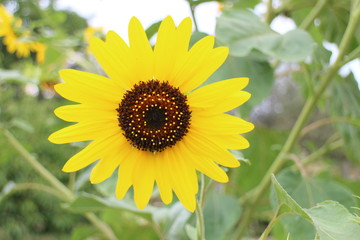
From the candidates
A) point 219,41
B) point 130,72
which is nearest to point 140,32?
point 130,72

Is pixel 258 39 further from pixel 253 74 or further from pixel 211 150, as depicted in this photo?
pixel 211 150

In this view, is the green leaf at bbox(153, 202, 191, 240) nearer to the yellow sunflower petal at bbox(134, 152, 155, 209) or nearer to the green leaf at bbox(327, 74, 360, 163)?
the yellow sunflower petal at bbox(134, 152, 155, 209)


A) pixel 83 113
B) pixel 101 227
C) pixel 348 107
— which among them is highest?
pixel 83 113

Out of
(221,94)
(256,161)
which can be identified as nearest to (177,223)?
(221,94)

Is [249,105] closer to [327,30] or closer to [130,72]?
[130,72]

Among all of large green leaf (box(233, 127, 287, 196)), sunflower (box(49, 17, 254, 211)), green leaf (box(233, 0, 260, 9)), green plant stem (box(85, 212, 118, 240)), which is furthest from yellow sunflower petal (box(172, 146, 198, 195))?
large green leaf (box(233, 127, 287, 196))
